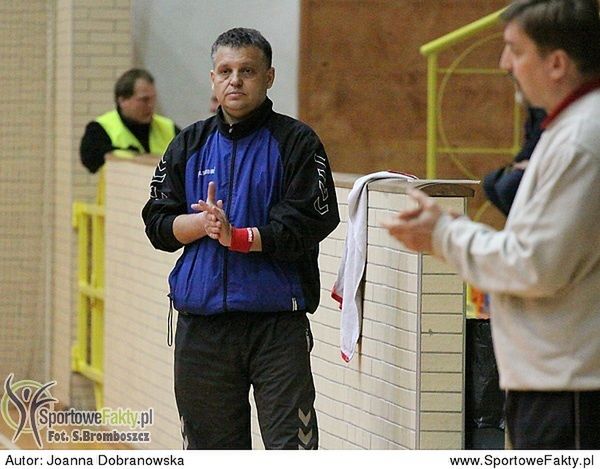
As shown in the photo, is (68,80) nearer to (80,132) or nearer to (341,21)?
(80,132)

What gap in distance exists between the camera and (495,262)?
273cm

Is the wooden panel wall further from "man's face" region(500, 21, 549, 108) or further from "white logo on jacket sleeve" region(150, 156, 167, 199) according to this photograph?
"man's face" region(500, 21, 549, 108)

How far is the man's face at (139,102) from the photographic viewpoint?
7.97 m

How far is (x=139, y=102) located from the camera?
7957mm

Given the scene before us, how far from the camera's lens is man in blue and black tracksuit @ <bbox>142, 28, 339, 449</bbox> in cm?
411

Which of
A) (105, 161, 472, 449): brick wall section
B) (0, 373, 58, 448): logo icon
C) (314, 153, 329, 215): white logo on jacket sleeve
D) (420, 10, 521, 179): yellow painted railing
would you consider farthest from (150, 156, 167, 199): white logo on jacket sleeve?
(420, 10, 521, 179): yellow painted railing

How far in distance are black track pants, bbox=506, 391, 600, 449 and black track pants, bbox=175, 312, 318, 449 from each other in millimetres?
1356

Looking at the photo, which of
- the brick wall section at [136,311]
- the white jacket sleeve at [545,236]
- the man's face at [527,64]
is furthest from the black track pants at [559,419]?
the brick wall section at [136,311]

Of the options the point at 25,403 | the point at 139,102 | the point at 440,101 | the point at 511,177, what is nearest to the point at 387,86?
the point at 440,101

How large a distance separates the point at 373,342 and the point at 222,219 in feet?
2.62

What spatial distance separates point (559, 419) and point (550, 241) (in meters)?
0.37

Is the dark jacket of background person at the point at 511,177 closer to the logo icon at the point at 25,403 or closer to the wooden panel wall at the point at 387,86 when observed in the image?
the logo icon at the point at 25,403

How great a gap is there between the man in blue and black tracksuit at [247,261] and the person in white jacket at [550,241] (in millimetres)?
1330
